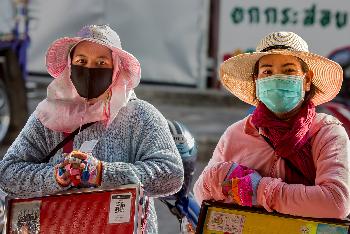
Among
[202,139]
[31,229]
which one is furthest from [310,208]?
[202,139]

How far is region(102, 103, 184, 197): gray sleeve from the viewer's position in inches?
143

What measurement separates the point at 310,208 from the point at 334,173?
150 millimetres

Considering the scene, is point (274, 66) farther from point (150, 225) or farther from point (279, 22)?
point (279, 22)

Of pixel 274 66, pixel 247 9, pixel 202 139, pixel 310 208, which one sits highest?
pixel 274 66

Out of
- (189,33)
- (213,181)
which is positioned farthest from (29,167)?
(189,33)

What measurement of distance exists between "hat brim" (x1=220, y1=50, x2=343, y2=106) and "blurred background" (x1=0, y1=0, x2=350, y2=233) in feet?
22.7

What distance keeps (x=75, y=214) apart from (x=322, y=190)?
91 cm

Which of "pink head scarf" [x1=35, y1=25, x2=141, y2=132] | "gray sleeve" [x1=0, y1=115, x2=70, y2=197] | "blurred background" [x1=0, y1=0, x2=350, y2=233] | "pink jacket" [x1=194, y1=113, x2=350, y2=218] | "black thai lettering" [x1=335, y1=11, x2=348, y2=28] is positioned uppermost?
"pink head scarf" [x1=35, y1=25, x2=141, y2=132]

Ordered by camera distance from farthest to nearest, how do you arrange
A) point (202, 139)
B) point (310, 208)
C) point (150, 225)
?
point (202, 139) < point (150, 225) < point (310, 208)

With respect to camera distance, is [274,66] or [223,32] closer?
[274,66]

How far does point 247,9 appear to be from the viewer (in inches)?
473

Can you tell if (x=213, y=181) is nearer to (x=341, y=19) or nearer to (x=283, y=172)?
(x=283, y=172)

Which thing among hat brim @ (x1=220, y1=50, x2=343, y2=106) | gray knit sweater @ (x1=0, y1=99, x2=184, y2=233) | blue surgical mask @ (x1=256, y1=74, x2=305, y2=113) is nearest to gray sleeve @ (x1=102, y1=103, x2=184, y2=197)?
gray knit sweater @ (x1=0, y1=99, x2=184, y2=233)

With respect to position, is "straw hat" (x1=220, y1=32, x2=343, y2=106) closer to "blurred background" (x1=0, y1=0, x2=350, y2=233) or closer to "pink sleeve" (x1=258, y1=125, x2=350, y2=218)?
"pink sleeve" (x1=258, y1=125, x2=350, y2=218)
